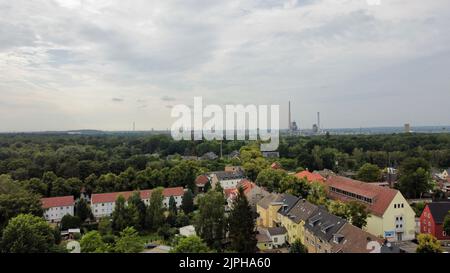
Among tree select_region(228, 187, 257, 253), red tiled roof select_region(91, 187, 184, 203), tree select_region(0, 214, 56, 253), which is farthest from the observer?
red tiled roof select_region(91, 187, 184, 203)

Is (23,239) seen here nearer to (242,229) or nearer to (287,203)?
(242,229)

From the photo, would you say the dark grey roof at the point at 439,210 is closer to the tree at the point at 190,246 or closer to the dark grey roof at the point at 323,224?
the dark grey roof at the point at 323,224

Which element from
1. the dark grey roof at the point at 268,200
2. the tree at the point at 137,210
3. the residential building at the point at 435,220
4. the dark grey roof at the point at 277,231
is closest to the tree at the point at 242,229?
the dark grey roof at the point at 277,231

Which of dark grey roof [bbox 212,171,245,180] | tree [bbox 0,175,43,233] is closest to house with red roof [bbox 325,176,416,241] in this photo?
dark grey roof [bbox 212,171,245,180]

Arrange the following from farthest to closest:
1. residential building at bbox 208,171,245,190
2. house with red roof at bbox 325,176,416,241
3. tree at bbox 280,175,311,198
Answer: residential building at bbox 208,171,245,190, tree at bbox 280,175,311,198, house with red roof at bbox 325,176,416,241

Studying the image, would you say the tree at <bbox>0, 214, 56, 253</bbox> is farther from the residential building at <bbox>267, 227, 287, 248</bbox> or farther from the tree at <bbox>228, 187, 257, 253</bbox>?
the residential building at <bbox>267, 227, 287, 248</bbox>
